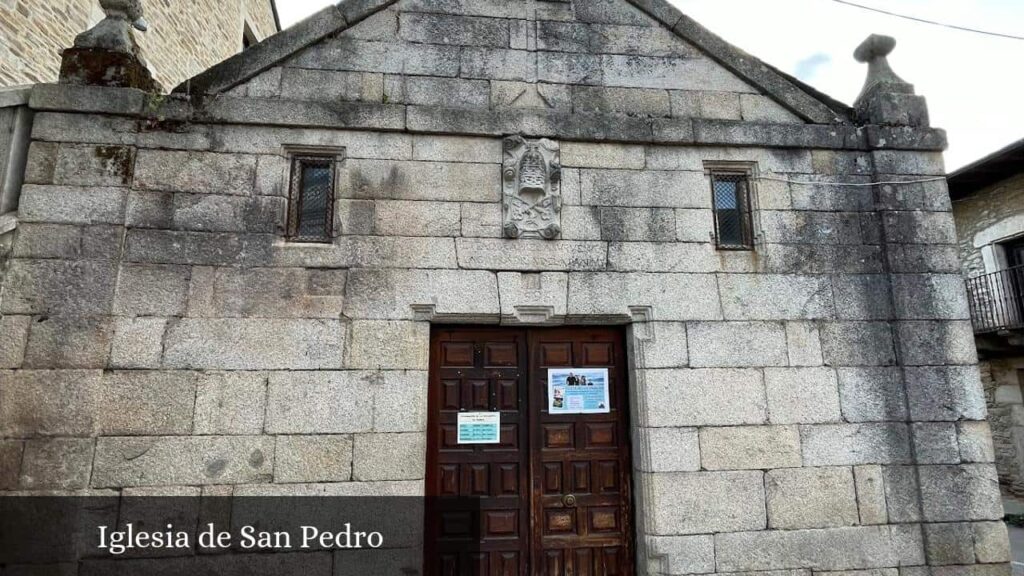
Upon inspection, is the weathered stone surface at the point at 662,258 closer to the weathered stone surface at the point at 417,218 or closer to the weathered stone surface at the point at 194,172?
the weathered stone surface at the point at 417,218

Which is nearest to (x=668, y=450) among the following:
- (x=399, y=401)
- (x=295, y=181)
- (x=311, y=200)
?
(x=399, y=401)

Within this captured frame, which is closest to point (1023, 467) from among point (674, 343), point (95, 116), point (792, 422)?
point (792, 422)

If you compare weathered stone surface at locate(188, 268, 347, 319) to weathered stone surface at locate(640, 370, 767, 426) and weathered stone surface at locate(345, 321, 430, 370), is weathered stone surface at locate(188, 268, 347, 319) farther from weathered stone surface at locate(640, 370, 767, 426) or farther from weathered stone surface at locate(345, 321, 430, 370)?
weathered stone surface at locate(640, 370, 767, 426)

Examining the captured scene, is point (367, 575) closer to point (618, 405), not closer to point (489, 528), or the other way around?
point (489, 528)

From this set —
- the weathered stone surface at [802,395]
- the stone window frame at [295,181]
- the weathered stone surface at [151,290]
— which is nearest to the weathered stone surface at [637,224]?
the weathered stone surface at [802,395]

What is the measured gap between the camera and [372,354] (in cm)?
373

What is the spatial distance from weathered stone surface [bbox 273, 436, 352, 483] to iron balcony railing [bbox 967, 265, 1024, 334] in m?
11.5

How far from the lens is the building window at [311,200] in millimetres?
3934

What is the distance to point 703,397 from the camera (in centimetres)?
395

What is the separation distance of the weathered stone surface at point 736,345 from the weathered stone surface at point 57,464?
4253 millimetres

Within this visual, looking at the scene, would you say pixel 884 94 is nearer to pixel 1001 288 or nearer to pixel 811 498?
pixel 811 498

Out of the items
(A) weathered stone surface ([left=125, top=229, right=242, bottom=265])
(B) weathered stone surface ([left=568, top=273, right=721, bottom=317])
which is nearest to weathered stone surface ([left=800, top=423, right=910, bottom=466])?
(B) weathered stone surface ([left=568, top=273, right=721, bottom=317])

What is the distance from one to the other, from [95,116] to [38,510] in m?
2.72
